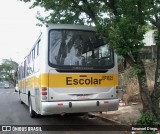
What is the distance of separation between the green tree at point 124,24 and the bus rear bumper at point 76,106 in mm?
1239

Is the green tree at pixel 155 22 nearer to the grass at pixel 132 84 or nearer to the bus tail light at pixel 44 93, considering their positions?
the bus tail light at pixel 44 93

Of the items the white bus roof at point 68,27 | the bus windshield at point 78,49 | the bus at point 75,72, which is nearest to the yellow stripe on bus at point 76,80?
the bus at point 75,72

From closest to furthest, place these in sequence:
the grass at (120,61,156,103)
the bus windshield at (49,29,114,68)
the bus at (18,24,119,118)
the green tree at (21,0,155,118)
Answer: the green tree at (21,0,155,118) → the bus at (18,24,119,118) → the bus windshield at (49,29,114,68) → the grass at (120,61,156,103)

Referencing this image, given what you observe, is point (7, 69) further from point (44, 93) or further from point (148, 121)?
point (148, 121)

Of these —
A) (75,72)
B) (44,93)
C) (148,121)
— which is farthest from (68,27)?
(148,121)

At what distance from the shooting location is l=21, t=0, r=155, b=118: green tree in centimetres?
1023

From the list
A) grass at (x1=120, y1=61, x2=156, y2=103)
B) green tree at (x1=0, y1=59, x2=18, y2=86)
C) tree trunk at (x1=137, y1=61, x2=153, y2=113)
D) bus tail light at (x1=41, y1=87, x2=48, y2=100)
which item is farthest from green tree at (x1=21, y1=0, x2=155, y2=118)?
green tree at (x1=0, y1=59, x2=18, y2=86)

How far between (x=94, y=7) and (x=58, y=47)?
187 cm

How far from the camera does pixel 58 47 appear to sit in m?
11.4

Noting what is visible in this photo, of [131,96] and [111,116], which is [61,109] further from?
[131,96]

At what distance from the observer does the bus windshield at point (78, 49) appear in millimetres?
11375

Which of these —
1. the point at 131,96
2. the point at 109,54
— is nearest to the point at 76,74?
the point at 109,54

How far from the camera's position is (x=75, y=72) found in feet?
37.3

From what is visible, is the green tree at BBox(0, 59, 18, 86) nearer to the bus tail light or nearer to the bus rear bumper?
the bus rear bumper
